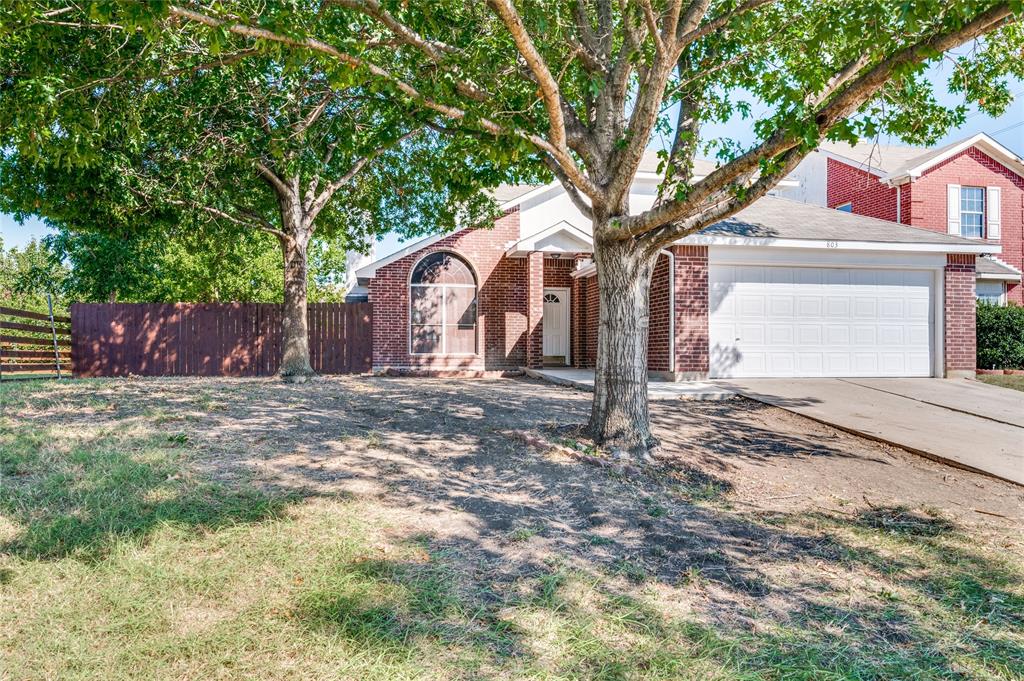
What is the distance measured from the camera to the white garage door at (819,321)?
40.4ft

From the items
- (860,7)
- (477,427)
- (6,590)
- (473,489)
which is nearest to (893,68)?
(860,7)

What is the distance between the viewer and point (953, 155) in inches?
749

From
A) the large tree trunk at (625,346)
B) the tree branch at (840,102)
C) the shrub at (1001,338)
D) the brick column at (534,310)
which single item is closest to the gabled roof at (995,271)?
the shrub at (1001,338)

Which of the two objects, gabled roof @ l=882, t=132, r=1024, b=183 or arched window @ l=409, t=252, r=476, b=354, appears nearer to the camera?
arched window @ l=409, t=252, r=476, b=354

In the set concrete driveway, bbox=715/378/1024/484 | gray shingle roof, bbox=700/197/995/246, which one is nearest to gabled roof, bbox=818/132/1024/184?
gray shingle roof, bbox=700/197/995/246

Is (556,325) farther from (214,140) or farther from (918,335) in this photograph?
(214,140)

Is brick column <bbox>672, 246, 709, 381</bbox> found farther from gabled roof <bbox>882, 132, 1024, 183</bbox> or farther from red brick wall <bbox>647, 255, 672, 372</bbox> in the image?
gabled roof <bbox>882, 132, 1024, 183</bbox>

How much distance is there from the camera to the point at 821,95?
5781 mm

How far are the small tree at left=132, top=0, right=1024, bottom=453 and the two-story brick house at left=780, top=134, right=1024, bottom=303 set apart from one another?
1184 cm

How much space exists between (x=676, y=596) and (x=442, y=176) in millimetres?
6775

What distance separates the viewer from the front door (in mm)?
17984

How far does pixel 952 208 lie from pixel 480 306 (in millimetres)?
14396

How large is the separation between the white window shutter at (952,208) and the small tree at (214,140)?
14.4 meters

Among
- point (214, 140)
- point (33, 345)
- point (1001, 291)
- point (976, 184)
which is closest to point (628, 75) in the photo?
point (214, 140)
